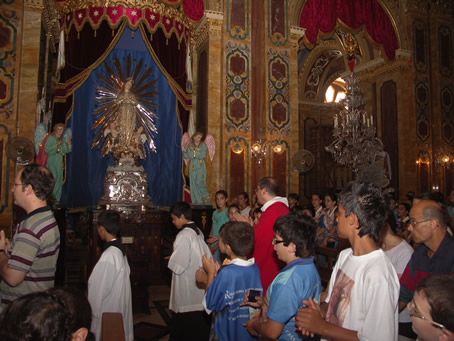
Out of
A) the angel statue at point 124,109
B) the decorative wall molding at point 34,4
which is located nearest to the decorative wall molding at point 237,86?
the angel statue at point 124,109

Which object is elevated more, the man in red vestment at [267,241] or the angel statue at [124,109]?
the angel statue at [124,109]

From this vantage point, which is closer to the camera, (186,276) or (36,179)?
(36,179)

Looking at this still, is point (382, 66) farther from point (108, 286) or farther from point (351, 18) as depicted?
point (108, 286)

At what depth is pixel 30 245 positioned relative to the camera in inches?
99.5

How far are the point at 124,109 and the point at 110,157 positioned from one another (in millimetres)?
2024

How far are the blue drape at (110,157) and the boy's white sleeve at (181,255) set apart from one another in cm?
680

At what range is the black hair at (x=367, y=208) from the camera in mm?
2016

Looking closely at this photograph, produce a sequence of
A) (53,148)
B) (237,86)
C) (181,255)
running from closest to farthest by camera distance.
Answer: (181,255)
(53,148)
(237,86)

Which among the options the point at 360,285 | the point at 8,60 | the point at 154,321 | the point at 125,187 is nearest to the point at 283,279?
the point at 360,285

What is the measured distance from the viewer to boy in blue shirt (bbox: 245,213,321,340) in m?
2.15

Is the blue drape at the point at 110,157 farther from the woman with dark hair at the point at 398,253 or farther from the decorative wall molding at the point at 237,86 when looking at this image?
the woman with dark hair at the point at 398,253

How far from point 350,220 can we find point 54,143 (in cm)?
759

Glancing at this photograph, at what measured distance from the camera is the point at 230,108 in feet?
31.5

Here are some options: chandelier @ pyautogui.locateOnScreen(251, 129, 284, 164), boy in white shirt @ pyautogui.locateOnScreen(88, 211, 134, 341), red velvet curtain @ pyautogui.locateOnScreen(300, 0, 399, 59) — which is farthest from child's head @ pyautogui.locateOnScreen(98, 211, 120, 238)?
red velvet curtain @ pyautogui.locateOnScreen(300, 0, 399, 59)
